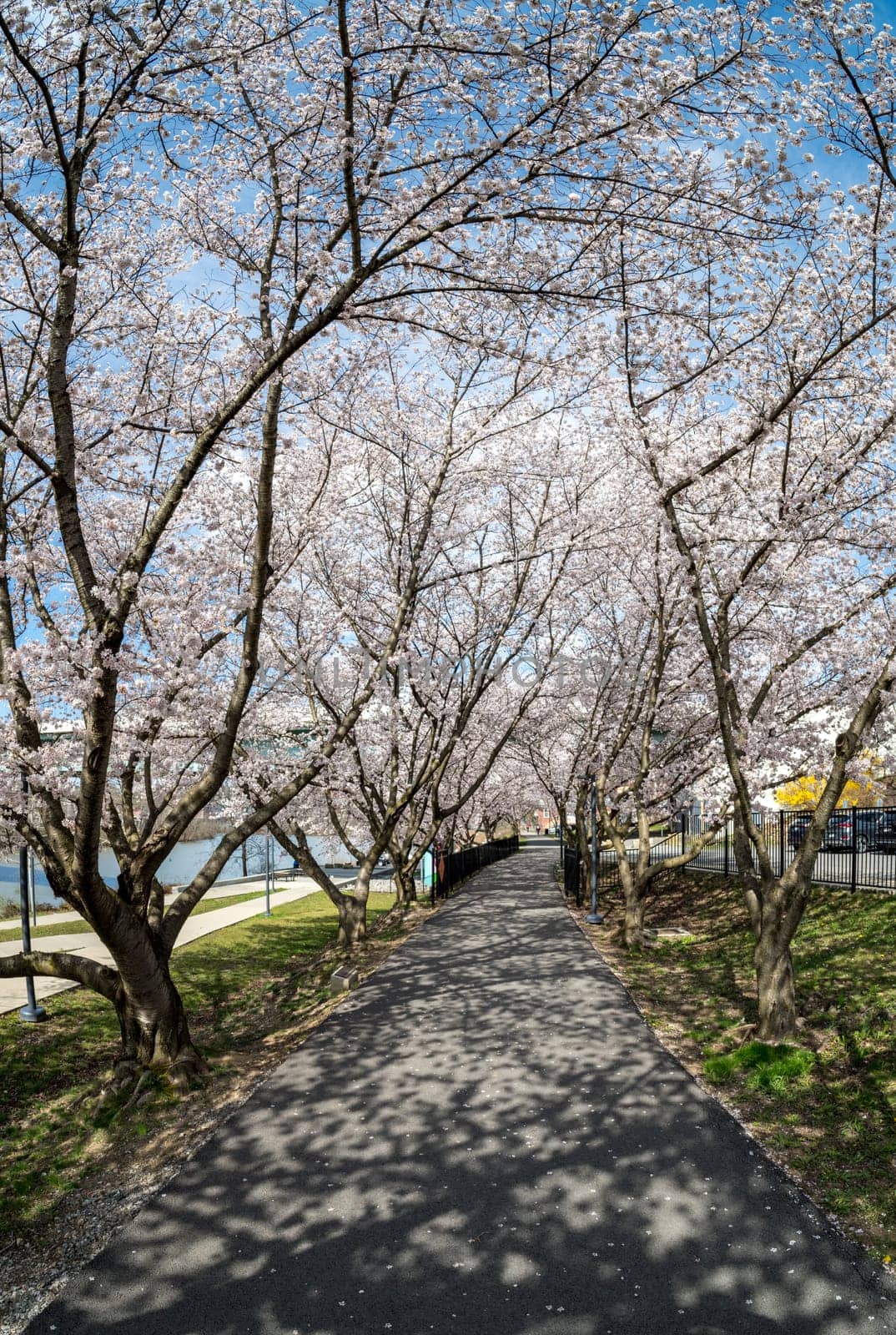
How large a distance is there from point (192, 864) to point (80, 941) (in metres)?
34.6

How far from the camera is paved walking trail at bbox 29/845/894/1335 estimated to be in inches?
150

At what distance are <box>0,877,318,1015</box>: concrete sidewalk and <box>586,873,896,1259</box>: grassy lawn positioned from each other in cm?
642

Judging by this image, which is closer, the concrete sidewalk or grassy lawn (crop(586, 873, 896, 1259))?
grassy lawn (crop(586, 873, 896, 1259))

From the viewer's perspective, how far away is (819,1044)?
750 centimetres

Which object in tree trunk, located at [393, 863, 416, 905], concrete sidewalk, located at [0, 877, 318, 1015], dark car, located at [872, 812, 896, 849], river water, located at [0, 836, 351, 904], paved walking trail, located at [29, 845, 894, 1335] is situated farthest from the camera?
river water, located at [0, 836, 351, 904]

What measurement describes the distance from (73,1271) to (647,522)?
1098 cm

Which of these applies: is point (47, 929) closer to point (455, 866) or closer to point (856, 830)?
point (455, 866)

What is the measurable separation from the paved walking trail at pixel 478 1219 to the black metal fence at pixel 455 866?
52.0ft

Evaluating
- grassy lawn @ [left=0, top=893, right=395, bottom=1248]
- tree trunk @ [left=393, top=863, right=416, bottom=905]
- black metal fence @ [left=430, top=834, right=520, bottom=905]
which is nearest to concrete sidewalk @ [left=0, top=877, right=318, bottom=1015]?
grassy lawn @ [left=0, top=893, right=395, bottom=1248]

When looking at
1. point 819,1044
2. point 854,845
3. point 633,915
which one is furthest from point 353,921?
point 819,1044

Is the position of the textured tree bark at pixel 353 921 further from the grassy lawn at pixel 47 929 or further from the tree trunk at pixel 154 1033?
the tree trunk at pixel 154 1033

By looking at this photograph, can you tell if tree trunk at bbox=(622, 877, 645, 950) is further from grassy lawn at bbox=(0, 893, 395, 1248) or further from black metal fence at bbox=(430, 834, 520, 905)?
black metal fence at bbox=(430, 834, 520, 905)

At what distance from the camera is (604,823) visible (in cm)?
1652

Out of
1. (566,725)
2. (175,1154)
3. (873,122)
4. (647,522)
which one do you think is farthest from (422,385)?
(566,725)
